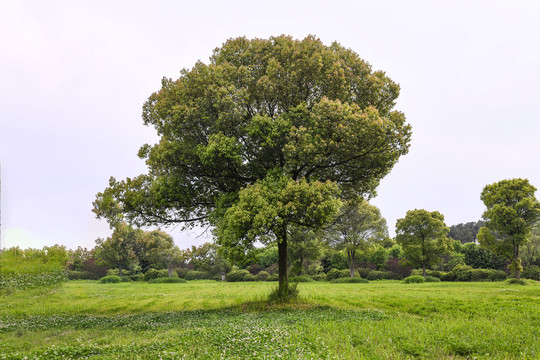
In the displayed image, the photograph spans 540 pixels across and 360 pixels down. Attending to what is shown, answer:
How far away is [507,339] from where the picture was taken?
882 cm

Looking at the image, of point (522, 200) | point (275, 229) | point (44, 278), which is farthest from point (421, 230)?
point (44, 278)

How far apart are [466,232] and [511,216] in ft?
233

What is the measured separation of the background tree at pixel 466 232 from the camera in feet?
314

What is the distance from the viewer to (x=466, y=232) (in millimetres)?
97438

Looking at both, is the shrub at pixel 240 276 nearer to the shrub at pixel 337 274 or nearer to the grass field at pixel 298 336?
the shrub at pixel 337 274

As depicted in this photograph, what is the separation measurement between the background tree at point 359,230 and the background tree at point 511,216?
46.5ft

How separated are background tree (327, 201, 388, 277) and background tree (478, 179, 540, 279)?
1419 cm

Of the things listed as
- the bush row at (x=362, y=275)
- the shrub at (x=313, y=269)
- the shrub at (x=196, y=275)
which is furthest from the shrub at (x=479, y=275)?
the shrub at (x=196, y=275)

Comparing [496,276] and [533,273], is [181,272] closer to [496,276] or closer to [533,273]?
[496,276]

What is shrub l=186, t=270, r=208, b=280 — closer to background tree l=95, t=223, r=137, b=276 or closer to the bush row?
the bush row

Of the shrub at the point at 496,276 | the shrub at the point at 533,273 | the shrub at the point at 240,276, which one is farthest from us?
the shrub at the point at 240,276

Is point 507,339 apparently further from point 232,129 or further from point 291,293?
point 232,129

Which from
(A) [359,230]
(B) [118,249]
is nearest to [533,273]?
(A) [359,230]

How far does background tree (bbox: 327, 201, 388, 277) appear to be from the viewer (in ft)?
157
